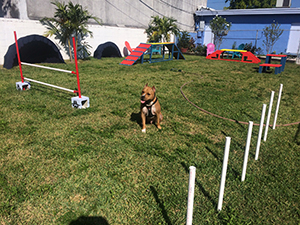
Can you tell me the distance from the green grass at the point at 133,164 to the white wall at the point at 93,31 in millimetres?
6449

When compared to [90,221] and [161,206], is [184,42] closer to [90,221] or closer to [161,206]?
[161,206]

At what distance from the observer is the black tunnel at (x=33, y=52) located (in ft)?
34.9

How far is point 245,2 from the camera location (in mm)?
36812

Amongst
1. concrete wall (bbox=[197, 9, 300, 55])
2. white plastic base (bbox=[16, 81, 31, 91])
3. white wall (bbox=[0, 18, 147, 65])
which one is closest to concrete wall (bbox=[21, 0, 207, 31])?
white wall (bbox=[0, 18, 147, 65])

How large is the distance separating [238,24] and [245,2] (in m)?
17.2

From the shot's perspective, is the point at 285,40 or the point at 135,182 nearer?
the point at 135,182

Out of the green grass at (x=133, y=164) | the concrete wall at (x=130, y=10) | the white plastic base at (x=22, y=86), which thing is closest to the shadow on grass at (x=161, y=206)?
the green grass at (x=133, y=164)

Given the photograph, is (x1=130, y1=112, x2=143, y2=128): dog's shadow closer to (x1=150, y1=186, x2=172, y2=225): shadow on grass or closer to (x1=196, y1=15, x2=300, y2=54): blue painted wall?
(x1=150, y1=186, x2=172, y2=225): shadow on grass

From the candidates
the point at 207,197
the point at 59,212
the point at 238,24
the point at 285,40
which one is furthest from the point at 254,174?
the point at 238,24

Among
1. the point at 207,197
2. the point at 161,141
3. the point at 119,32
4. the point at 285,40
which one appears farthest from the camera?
the point at 285,40

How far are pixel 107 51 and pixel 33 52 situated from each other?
585 centimetres

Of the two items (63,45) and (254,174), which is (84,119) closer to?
(254,174)

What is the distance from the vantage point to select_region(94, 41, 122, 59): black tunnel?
Result: 1552cm

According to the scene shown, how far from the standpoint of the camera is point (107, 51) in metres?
16.6
